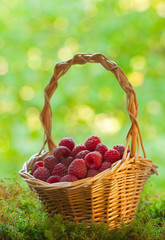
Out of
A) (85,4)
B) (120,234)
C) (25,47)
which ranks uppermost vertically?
(85,4)

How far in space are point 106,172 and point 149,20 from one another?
8.76ft

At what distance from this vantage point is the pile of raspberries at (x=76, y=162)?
100cm

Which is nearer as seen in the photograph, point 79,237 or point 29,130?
point 79,237

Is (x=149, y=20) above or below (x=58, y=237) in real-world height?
above

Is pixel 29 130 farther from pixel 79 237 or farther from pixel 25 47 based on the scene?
pixel 79 237

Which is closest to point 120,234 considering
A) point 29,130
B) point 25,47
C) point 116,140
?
point 116,140

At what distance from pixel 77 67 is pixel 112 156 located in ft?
7.95

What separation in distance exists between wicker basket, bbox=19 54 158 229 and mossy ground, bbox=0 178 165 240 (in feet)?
0.15

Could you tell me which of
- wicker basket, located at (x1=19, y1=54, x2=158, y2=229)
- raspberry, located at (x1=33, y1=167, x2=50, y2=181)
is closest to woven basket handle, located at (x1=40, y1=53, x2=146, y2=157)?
wicker basket, located at (x1=19, y1=54, x2=158, y2=229)

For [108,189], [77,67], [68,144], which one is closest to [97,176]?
[108,189]

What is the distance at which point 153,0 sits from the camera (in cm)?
338

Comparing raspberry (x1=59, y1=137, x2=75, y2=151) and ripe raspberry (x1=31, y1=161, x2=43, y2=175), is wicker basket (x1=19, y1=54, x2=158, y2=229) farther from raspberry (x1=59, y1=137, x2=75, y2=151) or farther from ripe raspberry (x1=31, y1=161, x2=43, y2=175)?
raspberry (x1=59, y1=137, x2=75, y2=151)

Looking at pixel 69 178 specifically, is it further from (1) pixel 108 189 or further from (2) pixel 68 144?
(2) pixel 68 144

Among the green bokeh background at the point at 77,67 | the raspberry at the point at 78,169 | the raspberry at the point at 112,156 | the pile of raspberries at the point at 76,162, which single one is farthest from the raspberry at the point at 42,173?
the green bokeh background at the point at 77,67
